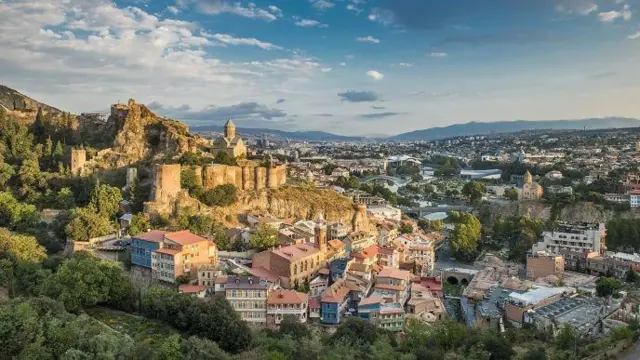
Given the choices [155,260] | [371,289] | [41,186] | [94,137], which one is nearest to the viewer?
[155,260]

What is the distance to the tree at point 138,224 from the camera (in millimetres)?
23625

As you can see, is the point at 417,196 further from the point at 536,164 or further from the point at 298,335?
the point at 298,335

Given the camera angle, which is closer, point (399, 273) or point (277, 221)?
point (399, 273)

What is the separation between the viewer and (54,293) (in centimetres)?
1725

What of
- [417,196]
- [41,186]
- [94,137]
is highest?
[94,137]

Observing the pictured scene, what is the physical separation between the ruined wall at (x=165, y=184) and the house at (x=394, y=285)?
1004cm

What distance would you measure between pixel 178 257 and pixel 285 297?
433 cm

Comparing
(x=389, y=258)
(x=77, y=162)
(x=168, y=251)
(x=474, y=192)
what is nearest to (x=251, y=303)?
(x=168, y=251)

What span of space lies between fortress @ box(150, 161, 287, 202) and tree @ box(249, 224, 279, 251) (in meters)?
4.29

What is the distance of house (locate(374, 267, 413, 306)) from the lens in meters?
21.5

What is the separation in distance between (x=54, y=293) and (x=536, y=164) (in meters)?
55.5

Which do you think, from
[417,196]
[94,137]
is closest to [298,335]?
[94,137]

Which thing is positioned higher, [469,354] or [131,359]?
[131,359]

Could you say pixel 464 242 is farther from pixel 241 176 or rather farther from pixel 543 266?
pixel 241 176
